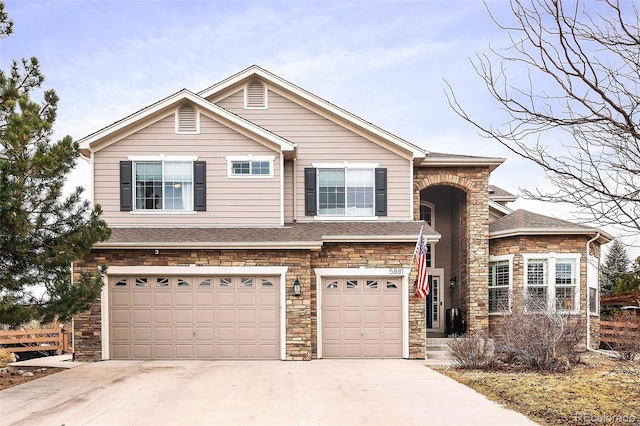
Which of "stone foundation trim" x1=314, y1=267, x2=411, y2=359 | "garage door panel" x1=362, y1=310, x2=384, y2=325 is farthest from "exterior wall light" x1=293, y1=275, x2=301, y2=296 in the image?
"garage door panel" x1=362, y1=310, x2=384, y2=325

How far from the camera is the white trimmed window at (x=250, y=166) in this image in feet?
56.6

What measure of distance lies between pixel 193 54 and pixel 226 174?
10.8 ft

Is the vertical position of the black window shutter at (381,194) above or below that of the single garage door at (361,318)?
above

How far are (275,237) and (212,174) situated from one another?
2676mm

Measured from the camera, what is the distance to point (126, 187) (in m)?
17.0

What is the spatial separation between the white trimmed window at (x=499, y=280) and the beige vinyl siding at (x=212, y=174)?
24.2 feet

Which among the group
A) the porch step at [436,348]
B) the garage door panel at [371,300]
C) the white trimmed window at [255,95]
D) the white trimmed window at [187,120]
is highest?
the white trimmed window at [255,95]

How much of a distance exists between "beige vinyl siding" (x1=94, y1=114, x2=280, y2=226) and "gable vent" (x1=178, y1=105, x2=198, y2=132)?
191mm

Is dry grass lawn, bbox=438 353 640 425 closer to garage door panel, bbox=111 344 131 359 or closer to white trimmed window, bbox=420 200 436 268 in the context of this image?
white trimmed window, bbox=420 200 436 268

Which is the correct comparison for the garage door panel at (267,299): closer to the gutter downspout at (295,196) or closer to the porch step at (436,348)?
the gutter downspout at (295,196)

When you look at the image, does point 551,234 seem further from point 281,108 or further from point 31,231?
point 31,231

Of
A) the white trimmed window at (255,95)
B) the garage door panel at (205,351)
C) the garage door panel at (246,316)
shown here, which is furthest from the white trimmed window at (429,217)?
the garage door panel at (205,351)

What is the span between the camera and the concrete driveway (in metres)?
9.38

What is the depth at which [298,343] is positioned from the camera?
53.3 ft
